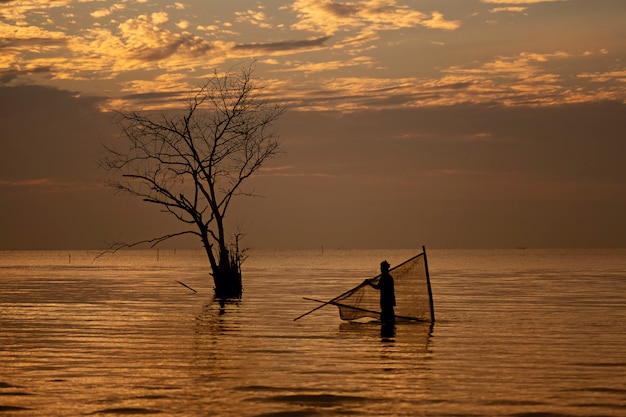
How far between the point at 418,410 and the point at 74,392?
17.7ft

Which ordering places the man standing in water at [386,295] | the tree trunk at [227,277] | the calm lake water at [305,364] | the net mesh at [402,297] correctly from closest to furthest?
1. the calm lake water at [305,364]
2. the man standing in water at [386,295]
3. the net mesh at [402,297]
4. the tree trunk at [227,277]

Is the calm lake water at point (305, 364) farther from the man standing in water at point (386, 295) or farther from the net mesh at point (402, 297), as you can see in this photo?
the man standing in water at point (386, 295)

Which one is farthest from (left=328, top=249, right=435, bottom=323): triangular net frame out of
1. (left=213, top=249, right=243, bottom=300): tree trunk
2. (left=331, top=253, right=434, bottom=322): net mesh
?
(left=213, top=249, right=243, bottom=300): tree trunk

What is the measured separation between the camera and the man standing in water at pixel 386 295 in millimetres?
25750

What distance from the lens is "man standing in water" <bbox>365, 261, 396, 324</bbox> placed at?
25.8m

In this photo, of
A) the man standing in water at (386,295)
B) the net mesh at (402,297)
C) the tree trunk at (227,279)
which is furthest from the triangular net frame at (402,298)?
the tree trunk at (227,279)

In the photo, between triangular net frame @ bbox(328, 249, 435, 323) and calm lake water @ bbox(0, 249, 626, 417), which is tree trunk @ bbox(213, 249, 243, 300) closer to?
calm lake water @ bbox(0, 249, 626, 417)

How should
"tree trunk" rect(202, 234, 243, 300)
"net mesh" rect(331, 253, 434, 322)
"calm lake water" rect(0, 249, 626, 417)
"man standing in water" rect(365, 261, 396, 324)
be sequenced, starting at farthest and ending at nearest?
"tree trunk" rect(202, 234, 243, 300) < "net mesh" rect(331, 253, 434, 322) < "man standing in water" rect(365, 261, 396, 324) < "calm lake water" rect(0, 249, 626, 417)

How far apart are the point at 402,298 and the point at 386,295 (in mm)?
1559

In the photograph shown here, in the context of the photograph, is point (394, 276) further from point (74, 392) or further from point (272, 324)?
point (74, 392)

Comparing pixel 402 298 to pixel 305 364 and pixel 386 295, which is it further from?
pixel 305 364

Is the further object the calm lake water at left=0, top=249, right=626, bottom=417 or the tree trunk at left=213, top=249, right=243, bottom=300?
the tree trunk at left=213, top=249, right=243, bottom=300

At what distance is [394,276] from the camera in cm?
2738

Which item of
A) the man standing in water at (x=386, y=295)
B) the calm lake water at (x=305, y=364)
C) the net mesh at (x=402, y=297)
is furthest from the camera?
the net mesh at (x=402, y=297)
